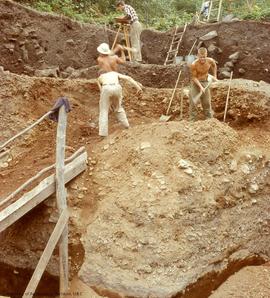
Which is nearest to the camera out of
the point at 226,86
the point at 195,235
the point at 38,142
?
the point at 195,235

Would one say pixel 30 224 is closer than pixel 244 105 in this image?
Yes

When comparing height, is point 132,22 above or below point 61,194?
above

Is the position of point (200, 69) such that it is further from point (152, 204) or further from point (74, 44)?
point (74, 44)

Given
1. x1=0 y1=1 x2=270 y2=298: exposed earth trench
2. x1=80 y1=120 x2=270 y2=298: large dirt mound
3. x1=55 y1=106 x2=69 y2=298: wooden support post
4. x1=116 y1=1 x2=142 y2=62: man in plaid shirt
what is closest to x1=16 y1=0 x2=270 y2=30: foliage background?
x1=116 y1=1 x2=142 y2=62: man in plaid shirt

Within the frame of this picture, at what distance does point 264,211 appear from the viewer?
27.7 ft

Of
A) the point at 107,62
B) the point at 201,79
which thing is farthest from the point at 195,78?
the point at 107,62

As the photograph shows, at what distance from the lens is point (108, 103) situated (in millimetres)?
8891

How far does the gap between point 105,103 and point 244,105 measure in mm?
3247

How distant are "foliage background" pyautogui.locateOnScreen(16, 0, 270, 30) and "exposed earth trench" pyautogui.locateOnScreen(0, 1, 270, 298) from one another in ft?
24.2

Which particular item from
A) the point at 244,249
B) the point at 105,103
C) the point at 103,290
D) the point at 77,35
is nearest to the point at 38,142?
the point at 105,103

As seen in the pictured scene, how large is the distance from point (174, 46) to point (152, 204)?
32.7 feet

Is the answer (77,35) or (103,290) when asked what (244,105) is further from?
(77,35)

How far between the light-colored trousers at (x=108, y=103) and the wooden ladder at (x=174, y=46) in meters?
6.67

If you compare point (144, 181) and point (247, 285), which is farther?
point (144, 181)
